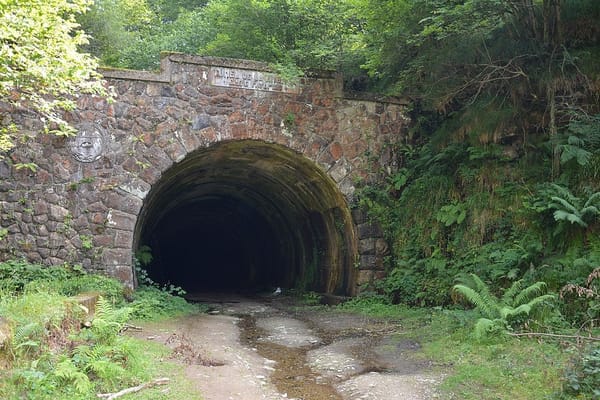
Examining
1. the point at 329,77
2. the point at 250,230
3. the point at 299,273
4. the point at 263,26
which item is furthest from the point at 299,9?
the point at 250,230

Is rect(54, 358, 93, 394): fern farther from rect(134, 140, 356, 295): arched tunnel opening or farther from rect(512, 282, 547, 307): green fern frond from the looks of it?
rect(134, 140, 356, 295): arched tunnel opening

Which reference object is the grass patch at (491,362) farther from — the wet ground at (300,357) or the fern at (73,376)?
the fern at (73,376)

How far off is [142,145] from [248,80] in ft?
7.82

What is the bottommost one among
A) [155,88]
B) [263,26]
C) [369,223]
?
[369,223]

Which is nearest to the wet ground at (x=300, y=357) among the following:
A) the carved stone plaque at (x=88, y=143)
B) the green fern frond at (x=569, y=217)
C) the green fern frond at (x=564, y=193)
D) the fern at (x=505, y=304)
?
the fern at (x=505, y=304)

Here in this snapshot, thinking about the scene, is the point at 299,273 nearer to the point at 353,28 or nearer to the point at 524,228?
the point at 353,28

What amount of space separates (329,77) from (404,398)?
307 inches

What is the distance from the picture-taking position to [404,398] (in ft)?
16.1

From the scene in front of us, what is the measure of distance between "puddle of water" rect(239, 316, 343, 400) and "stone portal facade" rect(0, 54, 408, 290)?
352cm

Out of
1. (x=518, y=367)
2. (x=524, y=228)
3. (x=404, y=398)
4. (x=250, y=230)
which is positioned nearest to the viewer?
(x=404, y=398)

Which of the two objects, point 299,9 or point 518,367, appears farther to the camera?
point 299,9

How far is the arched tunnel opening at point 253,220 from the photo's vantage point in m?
11.8

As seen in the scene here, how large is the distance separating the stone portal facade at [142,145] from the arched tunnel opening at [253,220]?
0.37 metres

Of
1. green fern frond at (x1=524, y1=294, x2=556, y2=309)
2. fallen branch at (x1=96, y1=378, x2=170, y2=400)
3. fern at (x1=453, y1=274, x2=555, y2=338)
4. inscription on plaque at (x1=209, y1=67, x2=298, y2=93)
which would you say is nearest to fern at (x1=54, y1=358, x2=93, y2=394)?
fallen branch at (x1=96, y1=378, x2=170, y2=400)
